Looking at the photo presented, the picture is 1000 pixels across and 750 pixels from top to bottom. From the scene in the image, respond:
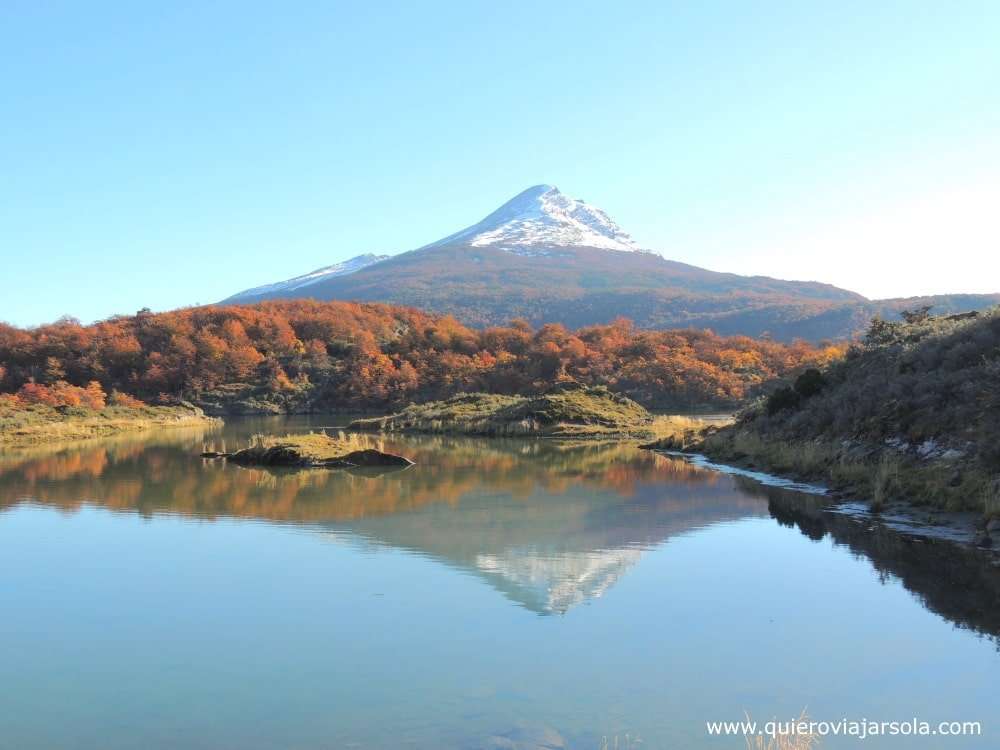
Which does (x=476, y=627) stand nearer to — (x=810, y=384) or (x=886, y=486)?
(x=886, y=486)

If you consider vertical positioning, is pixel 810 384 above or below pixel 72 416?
above

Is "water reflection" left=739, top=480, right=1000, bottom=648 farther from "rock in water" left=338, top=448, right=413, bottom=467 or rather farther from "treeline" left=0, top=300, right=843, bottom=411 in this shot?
"treeline" left=0, top=300, right=843, bottom=411

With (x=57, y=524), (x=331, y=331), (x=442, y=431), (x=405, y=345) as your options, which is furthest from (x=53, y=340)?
(x=57, y=524)

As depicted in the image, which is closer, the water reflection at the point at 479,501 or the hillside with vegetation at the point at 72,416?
the water reflection at the point at 479,501

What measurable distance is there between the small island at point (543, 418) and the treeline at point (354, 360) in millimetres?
27233

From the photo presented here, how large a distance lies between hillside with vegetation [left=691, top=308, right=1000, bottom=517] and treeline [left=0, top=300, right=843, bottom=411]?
4659 centimetres

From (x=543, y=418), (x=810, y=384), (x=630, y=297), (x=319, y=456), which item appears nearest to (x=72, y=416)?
(x=543, y=418)

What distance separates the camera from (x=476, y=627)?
28.5ft

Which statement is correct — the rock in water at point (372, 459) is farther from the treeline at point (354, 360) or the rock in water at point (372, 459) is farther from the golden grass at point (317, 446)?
the treeline at point (354, 360)

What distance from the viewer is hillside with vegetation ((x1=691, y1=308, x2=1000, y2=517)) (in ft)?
47.0

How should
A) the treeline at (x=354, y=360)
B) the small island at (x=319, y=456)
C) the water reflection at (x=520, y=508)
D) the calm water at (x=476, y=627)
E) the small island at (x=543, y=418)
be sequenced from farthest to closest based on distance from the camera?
the treeline at (x=354, y=360) → the small island at (x=543, y=418) → the small island at (x=319, y=456) → the water reflection at (x=520, y=508) → the calm water at (x=476, y=627)

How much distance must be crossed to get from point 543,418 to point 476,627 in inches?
1342

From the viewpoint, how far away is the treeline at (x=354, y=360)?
263 ft

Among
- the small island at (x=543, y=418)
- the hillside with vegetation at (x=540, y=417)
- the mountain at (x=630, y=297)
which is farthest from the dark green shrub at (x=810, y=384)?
the mountain at (x=630, y=297)
